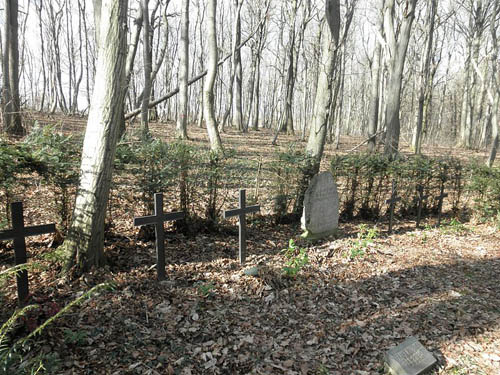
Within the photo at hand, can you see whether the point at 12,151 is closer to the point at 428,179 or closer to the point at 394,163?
the point at 394,163

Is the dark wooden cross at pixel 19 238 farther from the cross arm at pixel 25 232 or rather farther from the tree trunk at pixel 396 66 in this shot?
the tree trunk at pixel 396 66

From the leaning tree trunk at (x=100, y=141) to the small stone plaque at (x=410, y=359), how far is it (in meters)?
3.73

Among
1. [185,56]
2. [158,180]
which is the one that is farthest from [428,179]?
[185,56]

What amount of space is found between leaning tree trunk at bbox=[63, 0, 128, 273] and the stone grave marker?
3.85 m

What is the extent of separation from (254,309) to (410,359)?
186 cm

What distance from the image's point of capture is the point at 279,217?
22.8 ft

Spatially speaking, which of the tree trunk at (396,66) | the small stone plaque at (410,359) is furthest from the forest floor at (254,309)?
the tree trunk at (396,66)

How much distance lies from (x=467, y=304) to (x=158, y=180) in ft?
16.2

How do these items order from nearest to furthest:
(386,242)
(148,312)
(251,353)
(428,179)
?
(251,353)
(148,312)
(386,242)
(428,179)

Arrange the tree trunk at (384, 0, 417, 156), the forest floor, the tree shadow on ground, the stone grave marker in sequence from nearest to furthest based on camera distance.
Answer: the forest floor
the tree shadow on ground
the stone grave marker
the tree trunk at (384, 0, 417, 156)

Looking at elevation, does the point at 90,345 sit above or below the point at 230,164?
below

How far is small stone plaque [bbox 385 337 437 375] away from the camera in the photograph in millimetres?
3113

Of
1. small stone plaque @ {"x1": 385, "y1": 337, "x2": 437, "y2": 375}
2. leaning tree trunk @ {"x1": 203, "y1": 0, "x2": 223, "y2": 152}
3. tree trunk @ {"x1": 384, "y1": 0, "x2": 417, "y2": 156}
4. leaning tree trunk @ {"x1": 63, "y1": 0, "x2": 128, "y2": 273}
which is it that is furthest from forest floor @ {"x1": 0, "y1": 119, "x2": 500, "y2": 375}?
tree trunk @ {"x1": 384, "y1": 0, "x2": 417, "y2": 156}

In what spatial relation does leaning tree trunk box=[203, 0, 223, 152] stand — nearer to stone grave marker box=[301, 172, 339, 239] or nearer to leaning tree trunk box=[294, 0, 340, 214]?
leaning tree trunk box=[294, 0, 340, 214]
